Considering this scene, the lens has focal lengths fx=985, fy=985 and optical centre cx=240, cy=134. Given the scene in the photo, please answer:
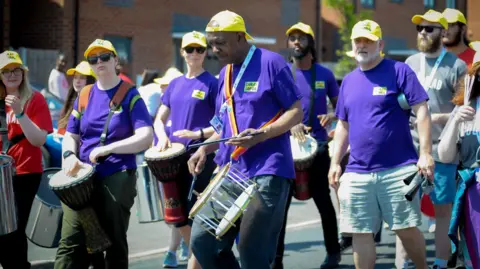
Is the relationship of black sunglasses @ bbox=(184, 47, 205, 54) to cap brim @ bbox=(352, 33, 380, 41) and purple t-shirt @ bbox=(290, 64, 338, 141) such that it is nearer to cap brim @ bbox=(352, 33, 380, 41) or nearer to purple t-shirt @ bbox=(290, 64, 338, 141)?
purple t-shirt @ bbox=(290, 64, 338, 141)

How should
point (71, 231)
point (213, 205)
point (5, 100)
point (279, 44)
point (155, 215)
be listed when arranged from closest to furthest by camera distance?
1. point (213, 205)
2. point (71, 231)
3. point (5, 100)
4. point (155, 215)
5. point (279, 44)

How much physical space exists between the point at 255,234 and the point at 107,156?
4.75ft

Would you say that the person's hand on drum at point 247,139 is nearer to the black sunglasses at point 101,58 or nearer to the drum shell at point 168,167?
the black sunglasses at point 101,58

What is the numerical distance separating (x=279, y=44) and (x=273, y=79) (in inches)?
1033

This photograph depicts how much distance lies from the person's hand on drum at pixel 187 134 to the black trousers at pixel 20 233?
1178mm

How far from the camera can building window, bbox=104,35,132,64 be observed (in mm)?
26106

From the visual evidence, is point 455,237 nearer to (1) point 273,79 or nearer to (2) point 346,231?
(2) point 346,231

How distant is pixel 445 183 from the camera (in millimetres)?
8250

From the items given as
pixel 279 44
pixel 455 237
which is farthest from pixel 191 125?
pixel 279 44

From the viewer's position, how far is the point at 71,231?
6.86 meters

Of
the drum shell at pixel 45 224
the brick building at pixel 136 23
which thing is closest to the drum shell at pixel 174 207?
the drum shell at pixel 45 224

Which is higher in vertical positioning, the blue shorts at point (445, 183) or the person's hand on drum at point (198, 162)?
the person's hand on drum at point (198, 162)

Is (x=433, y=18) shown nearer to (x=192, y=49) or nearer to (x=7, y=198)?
(x=192, y=49)

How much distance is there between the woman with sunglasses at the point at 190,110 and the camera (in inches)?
325
